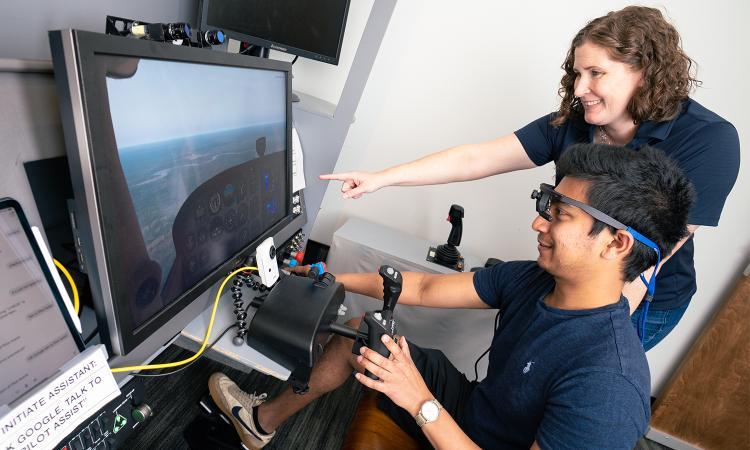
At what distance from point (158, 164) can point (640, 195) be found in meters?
0.95

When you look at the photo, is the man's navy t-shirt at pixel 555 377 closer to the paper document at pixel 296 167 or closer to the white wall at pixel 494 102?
the paper document at pixel 296 167

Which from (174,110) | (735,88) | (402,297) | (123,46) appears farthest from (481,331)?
(123,46)

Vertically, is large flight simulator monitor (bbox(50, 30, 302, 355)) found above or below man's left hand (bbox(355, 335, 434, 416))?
above

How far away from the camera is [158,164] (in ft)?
2.11

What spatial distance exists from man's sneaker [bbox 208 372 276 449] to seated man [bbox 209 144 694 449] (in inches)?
27.1

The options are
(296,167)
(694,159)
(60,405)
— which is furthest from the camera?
(296,167)

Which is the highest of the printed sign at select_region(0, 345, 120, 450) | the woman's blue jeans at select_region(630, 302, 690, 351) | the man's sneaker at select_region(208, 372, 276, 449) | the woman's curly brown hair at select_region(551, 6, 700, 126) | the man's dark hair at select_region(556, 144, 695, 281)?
the woman's curly brown hair at select_region(551, 6, 700, 126)

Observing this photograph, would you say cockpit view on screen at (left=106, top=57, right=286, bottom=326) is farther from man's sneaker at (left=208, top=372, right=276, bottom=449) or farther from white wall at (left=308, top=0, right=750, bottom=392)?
white wall at (left=308, top=0, right=750, bottom=392)

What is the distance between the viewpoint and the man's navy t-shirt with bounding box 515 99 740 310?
1.04 m

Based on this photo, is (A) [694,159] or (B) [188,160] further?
(A) [694,159]

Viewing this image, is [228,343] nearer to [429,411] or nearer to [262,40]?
[429,411]

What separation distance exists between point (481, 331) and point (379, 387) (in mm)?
1105

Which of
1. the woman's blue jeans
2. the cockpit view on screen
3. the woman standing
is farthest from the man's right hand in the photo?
the woman's blue jeans

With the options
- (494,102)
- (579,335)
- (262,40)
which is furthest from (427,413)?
(494,102)
